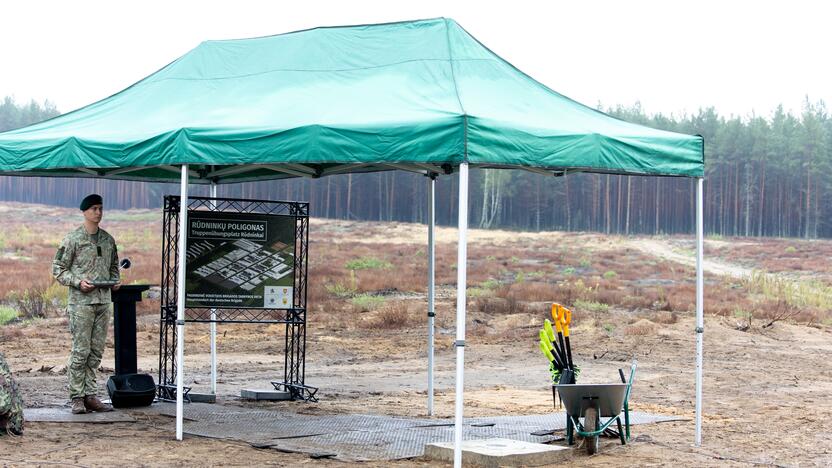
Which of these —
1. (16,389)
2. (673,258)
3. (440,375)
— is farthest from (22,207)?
(16,389)

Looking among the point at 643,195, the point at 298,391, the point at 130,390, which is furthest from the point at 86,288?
the point at 643,195

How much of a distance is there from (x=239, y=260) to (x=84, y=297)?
7.20 feet

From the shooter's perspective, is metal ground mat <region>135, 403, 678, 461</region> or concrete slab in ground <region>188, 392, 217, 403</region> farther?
concrete slab in ground <region>188, 392, 217, 403</region>

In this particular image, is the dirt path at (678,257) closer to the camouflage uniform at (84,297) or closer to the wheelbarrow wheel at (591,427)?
the wheelbarrow wheel at (591,427)

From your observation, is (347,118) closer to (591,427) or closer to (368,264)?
(591,427)

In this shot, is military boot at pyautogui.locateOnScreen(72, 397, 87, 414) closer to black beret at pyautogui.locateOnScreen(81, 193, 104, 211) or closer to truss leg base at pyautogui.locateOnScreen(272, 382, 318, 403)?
black beret at pyautogui.locateOnScreen(81, 193, 104, 211)

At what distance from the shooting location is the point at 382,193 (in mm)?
92938

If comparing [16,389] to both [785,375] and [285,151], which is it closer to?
[285,151]

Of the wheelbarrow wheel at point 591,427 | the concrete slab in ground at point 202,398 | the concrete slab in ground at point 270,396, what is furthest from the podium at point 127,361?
the wheelbarrow wheel at point 591,427

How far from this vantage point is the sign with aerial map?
12914 millimetres

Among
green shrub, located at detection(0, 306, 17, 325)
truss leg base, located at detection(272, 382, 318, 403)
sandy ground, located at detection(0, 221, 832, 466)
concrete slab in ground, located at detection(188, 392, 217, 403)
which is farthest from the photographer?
green shrub, located at detection(0, 306, 17, 325)

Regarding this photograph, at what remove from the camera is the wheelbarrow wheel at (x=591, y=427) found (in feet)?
31.3

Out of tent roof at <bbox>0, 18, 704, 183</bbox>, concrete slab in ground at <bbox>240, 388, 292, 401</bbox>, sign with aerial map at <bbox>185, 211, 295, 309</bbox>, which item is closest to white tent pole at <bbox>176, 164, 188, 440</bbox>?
tent roof at <bbox>0, 18, 704, 183</bbox>

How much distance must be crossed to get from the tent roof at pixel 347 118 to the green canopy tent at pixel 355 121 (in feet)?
0.05
